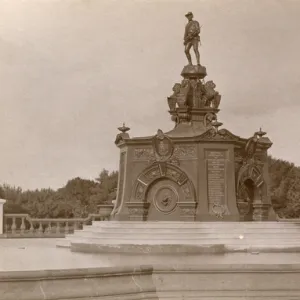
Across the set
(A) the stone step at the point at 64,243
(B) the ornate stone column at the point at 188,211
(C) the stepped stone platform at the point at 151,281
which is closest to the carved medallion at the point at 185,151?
(B) the ornate stone column at the point at 188,211

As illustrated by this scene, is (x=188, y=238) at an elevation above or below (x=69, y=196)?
below

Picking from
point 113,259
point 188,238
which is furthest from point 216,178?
point 113,259

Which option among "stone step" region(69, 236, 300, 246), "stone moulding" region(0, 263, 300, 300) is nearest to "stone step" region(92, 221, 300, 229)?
"stone step" region(69, 236, 300, 246)

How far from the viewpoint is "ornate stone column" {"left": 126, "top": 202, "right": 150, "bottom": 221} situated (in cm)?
1984

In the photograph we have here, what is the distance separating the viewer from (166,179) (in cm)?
1989

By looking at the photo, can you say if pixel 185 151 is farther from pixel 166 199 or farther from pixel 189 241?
pixel 189 241

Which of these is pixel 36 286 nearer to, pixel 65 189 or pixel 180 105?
pixel 180 105

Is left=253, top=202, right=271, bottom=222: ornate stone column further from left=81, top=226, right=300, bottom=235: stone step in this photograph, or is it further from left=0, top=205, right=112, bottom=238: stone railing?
left=0, top=205, right=112, bottom=238: stone railing

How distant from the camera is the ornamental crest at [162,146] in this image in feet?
64.5

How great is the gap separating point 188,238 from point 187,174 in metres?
2.50

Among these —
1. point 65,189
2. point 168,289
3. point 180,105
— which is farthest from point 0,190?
point 168,289

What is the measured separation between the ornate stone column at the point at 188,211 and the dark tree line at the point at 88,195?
3239 centimetres

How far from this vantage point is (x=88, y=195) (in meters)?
68.2

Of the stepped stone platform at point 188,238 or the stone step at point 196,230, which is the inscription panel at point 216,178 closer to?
the stepped stone platform at point 188,238
